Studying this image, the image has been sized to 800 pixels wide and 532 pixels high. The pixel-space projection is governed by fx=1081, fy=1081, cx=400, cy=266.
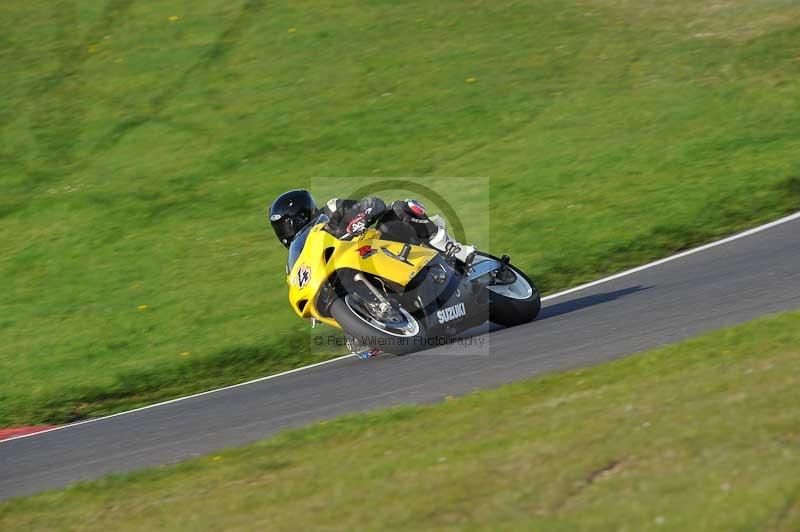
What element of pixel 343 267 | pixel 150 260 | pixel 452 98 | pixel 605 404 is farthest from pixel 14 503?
pixel 452 98

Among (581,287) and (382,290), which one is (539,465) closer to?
(382,290)

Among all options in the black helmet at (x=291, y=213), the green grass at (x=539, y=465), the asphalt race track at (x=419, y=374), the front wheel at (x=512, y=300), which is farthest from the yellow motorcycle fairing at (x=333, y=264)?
the green grass at (x=539, y=465)

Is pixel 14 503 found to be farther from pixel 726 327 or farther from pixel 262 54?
pixel 262 54

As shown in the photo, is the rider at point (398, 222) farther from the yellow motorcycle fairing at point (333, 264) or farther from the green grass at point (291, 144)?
the green grass at point (291, 144)

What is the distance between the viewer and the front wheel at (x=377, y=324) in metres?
9.89

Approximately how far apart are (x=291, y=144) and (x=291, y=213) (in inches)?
366

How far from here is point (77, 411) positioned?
1195 centimetres

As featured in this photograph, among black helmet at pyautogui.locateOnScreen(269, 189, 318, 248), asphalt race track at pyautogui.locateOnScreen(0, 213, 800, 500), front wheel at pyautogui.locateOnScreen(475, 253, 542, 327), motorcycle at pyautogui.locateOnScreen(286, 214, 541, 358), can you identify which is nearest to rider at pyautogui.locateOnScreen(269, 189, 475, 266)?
black helmet at pyautogui.locateOnScreen(269, 189, 318, 248)

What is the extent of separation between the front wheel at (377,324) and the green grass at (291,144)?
7.68 feet

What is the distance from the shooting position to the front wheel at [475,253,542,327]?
35.9 feet

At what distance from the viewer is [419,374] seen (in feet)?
31.9

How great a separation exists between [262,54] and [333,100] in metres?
3.32

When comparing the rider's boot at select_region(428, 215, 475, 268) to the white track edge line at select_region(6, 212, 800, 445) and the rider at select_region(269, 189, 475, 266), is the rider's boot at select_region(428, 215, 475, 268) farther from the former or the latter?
the white track edge line at select_region(6, 212, 800, 445)

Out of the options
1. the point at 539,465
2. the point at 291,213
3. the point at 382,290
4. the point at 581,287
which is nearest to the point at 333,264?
the point at 382,290
